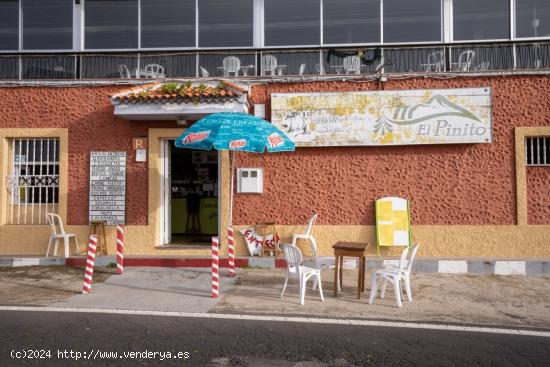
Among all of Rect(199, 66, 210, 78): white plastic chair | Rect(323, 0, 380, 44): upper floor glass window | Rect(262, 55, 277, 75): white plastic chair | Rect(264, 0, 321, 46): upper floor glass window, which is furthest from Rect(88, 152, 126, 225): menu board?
Rect(323, 0, 380, 44): upper floor glass window

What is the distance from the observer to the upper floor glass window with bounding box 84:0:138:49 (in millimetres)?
11641

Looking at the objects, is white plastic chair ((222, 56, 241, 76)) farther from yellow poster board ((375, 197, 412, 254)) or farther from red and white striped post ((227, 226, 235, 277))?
yellow poster board ((375, 197, 412, 254))

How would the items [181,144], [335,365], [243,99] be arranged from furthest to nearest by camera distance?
[243,99], [181,144], [335,365]

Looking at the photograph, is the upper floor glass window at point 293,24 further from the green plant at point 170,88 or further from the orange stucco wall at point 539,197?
the orange stucco wall at point 539,197

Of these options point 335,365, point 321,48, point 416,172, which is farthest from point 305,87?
point 335,365

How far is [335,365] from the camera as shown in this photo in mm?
4453

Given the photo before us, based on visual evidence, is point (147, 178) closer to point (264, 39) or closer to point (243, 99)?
point (243, 99)

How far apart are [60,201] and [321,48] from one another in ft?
23.6

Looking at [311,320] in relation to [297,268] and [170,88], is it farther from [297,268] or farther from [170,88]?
[170,88]

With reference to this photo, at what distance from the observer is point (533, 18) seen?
1120cm

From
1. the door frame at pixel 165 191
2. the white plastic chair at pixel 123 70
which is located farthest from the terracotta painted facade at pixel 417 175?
the white plastic chair at pixel 123 70

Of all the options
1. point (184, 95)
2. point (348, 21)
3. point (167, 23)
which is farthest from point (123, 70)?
point (348, 21)

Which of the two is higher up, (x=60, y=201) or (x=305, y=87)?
(x=305, y=87)

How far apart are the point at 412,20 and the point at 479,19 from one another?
1.69 metres
